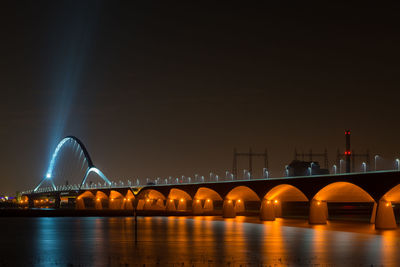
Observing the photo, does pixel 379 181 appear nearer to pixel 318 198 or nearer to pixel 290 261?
pixel 318 198

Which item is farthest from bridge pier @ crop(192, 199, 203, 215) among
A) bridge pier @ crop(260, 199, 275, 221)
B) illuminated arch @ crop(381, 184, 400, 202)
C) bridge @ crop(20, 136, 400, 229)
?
illuminated arch @ crop(381, 184, 400, 202)

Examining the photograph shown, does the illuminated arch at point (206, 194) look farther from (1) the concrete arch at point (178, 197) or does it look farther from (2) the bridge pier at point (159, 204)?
(2) the bridge pier at point (159, 204)

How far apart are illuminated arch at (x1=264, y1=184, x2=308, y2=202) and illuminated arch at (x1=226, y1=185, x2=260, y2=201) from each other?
537 cm

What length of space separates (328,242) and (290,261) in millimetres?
14600

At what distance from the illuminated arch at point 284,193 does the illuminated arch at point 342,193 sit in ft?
14.6

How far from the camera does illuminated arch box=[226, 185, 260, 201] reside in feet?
333

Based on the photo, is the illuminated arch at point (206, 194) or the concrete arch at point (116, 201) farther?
the concrete arch at point (116, 201)

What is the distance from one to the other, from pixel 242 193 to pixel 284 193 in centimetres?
1492

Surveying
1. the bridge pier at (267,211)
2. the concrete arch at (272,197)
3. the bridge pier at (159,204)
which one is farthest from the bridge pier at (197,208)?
the bridge pier at (159,204)

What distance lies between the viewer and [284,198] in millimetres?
99000

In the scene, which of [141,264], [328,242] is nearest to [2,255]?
[141,264]

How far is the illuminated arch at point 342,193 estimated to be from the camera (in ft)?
252

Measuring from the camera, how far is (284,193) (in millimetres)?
94188

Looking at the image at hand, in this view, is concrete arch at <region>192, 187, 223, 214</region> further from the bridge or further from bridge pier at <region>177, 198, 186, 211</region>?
bridge pier at <region>177, 198, 186, 211</region>
